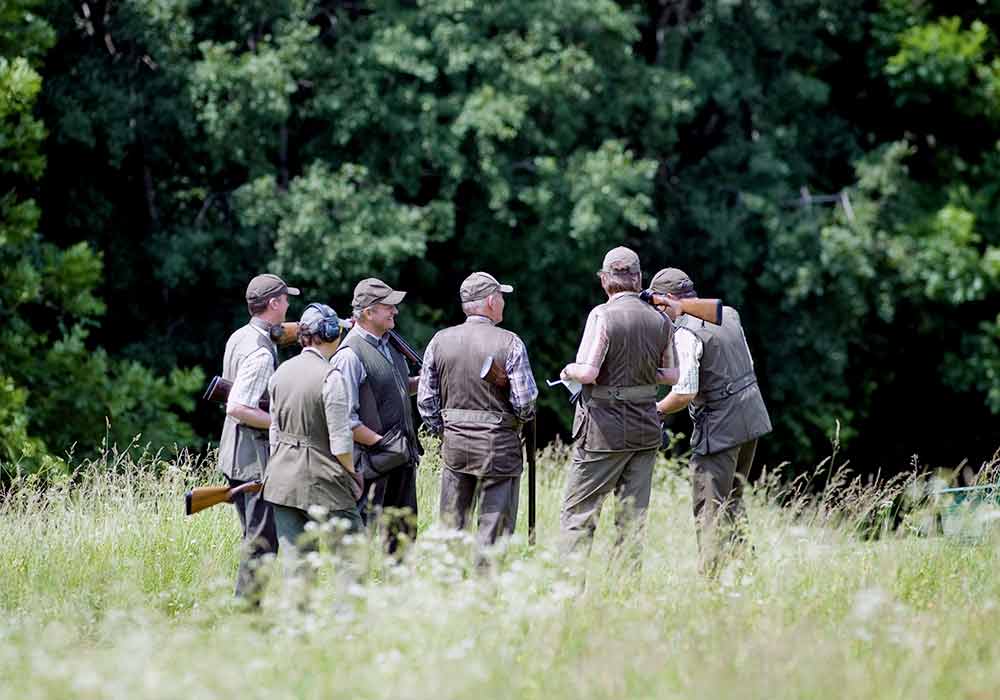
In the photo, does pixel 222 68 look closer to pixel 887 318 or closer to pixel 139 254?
pixel 139 254

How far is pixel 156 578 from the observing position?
25.3 feet

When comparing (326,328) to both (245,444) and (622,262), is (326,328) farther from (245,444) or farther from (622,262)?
(622,262)

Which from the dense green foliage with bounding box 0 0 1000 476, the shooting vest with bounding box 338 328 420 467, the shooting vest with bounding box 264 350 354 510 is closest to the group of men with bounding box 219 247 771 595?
the shooting vest with bounding box 338 328 420 467

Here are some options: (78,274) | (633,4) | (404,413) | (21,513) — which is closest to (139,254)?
(78,274)

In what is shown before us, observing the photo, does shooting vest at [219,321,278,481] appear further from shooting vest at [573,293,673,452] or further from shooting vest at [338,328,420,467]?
shooting vest at [573,293,673,452]

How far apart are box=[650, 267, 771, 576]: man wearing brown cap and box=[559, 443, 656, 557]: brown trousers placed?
1.25ft

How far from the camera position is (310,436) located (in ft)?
21.5

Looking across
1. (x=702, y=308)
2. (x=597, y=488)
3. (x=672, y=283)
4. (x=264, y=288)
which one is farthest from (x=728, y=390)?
(x=264, y=288)

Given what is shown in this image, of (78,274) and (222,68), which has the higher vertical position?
A: (222,68)

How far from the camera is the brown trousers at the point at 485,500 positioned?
7480 mm

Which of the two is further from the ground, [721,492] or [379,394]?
[379,394]

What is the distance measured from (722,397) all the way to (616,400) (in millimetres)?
740

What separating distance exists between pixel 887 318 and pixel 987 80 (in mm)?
3880

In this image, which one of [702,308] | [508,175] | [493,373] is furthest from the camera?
[508,175]
